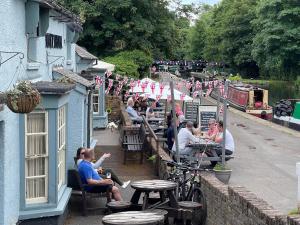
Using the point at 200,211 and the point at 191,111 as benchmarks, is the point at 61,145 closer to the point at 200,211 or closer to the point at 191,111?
the point at 200,211

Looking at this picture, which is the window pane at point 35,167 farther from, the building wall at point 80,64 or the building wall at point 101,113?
the building wall at point 101,113

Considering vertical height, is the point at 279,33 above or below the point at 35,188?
above

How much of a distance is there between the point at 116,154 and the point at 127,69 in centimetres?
1794

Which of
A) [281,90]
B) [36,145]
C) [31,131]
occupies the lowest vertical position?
[281,90]

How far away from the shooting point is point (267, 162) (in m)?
21.7

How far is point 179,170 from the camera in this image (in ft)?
43.0

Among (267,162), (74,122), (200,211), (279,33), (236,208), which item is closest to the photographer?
(236,208)

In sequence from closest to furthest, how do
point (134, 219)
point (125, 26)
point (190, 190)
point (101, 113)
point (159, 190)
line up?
point (134, 219), point (159, 190), point (190, 190), point (101, 113), point (125, 26)

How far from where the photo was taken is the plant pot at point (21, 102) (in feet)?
25.5

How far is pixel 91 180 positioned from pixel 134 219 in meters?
3.45

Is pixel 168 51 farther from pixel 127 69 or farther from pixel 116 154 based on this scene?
pixel 116 154

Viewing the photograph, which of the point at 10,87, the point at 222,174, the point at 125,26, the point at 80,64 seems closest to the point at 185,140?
the point at 222,174

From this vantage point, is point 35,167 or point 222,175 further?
point 222,175

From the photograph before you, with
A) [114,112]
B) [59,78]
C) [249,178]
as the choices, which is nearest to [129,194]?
[59,78]
